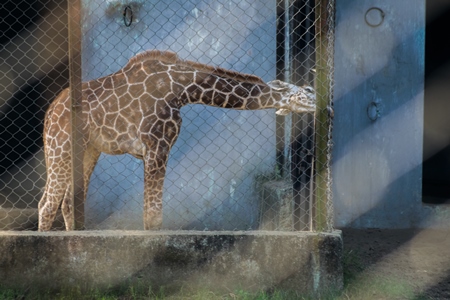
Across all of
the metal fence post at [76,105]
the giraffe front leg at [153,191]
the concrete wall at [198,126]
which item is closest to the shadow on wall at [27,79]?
the concrete wall at [198,126]

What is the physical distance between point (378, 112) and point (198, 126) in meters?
2.07

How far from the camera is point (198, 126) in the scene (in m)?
6.80

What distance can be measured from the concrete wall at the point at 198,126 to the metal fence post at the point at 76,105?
1283mm

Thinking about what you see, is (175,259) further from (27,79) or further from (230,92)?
(27,79)

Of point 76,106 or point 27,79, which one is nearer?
point 76,106

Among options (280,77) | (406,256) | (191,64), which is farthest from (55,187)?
(406,256)

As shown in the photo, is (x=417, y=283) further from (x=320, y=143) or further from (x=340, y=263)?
(x=320, y=143)

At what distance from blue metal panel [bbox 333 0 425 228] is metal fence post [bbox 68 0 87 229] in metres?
3.15

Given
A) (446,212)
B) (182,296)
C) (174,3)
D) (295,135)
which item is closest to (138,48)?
(174,3)

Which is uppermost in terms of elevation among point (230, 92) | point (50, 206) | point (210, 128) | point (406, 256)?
point (230, 92)

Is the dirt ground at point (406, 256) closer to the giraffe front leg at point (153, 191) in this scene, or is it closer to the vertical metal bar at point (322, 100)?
the vertical metal bar at point (322, 100)

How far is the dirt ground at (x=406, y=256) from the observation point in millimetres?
5570

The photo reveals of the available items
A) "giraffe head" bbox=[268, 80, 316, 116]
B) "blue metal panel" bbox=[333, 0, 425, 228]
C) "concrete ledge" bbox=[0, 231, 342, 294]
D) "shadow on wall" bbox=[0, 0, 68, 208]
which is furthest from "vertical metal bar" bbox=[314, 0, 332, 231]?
"shadow on wall" bbox=[0, 0, 68, 208]

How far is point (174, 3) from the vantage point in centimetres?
675
